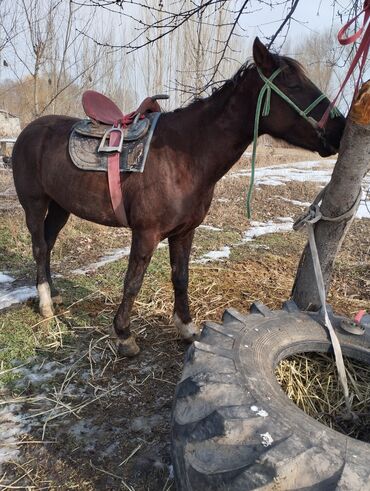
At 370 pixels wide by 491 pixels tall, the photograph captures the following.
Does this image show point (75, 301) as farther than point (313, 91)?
Yes

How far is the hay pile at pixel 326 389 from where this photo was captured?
1.95 meters

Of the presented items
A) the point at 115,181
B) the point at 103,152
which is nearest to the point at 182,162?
the point at 115,181

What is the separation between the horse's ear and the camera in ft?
7.28

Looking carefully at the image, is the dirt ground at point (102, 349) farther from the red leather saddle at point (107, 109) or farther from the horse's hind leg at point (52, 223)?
the red leather saddle at point (107, 109)

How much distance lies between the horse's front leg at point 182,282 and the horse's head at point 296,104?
107 cm

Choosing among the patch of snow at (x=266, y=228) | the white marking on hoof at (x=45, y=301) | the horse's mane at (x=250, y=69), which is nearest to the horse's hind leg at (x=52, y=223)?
the white marking on hoof at (x=45, y=301)

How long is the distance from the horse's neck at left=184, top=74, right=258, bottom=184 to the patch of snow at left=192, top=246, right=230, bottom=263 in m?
2.27

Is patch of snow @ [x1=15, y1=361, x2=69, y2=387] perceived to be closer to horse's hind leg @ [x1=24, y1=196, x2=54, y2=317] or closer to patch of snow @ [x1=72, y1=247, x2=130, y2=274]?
horse's hind leg @ [x1=24, y1=196, x2=54, y2=317]

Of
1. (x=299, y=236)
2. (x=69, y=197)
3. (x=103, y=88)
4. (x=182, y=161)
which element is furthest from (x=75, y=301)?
(x=103, y=88)

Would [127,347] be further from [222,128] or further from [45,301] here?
[222,128]

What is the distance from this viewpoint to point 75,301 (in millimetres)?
3682

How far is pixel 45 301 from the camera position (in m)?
3.40

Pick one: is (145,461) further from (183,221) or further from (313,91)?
(313,91)

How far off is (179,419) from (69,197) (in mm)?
2033
